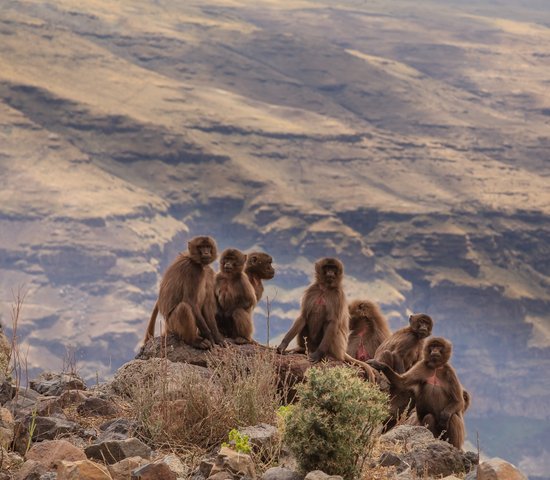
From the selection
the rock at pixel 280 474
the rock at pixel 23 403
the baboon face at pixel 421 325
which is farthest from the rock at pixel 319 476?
the baboon face at pixel 421 325

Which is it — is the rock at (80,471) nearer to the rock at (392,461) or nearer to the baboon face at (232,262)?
the rock at (392,461)

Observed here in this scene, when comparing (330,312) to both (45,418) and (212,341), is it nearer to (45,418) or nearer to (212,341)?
(212,341)

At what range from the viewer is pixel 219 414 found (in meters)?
11.2

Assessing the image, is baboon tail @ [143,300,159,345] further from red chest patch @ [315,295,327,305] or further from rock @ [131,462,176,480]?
rock @ [131,462,176,480]

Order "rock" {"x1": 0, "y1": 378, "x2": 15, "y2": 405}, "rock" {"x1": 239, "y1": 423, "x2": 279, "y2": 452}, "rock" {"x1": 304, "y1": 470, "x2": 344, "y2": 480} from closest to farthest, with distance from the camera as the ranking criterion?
"rock" {"x1": 304, "y1": 470, "x2": 344, "y2": 480}, "rock" {"x1": 239, "y1": 423, "x2": 279, "y2": 452}, "rock" {"x1": 0, "y1": 378, "x2": 15, "y2": 405}

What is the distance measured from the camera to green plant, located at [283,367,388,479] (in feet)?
31.6

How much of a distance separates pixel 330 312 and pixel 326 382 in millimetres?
6699

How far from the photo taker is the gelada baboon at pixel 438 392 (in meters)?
14.8

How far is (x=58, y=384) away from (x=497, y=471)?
6.62 metres

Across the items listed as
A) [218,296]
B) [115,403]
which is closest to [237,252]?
[218,296]

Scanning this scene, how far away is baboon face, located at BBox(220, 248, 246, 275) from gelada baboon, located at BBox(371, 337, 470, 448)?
3117mm

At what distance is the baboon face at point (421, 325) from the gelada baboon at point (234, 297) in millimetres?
2344

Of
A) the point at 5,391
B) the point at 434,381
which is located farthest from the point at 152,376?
the point at 434,381

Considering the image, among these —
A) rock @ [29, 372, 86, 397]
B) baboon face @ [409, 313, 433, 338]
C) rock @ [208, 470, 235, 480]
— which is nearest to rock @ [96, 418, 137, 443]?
rock @ [208, 470, 235, 480]
